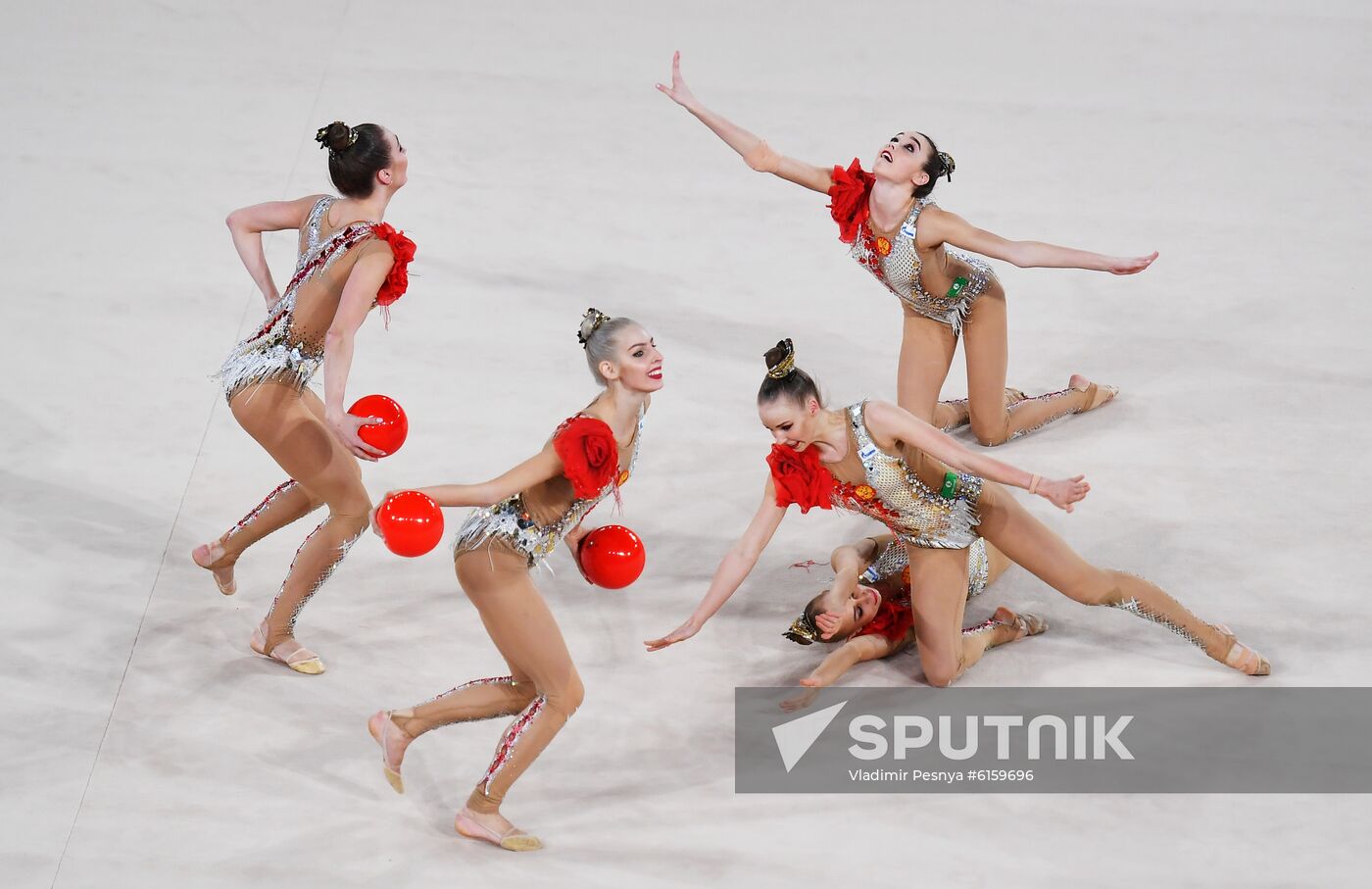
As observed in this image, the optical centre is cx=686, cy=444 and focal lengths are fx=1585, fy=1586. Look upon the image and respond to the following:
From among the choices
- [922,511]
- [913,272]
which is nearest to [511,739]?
[922,511]

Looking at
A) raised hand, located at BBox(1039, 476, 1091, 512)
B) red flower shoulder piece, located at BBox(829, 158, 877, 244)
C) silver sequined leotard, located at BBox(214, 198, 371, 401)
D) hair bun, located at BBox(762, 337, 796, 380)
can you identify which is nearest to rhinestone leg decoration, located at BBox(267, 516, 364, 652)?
silver sequined leotard, located at BBox(214, 198, 371, 401)

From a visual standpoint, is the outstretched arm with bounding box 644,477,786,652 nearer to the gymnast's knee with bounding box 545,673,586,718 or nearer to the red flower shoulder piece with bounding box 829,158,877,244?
the gymnast's knee with bounding box 545,673,586,718

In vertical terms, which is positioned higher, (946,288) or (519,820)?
(946,288)

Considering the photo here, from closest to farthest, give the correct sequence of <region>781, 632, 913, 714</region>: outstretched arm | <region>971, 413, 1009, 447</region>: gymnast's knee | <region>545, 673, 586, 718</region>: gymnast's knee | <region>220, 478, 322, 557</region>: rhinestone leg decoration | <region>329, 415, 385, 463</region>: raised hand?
1. <region>545, 673, 586, 718</region>: gymnast's knee
2. <region>329, 415, 385, 463</region>: raised hand
3. <region>781, 632, 913, 714</region>: outstretched arm
4. <region>220, 478, 322, 557</region>: rhinestone leg decoration
5. <region>971, 413, 1009, 447</region>: gymnast's knee

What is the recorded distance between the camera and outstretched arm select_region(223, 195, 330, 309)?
14.9 ft

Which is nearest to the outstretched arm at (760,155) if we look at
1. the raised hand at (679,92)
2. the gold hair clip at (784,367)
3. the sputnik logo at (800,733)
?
the raised hand at (679,92)

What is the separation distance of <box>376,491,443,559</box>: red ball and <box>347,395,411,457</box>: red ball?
0.41 m

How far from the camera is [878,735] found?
4430mm

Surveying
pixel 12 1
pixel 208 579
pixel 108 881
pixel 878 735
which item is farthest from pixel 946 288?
pixel 12 1

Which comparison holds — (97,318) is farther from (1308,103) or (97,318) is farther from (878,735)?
(1308,103)

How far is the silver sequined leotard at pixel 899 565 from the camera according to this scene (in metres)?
4.77

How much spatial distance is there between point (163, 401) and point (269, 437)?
158 cm

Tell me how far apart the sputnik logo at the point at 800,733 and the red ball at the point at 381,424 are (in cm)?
133

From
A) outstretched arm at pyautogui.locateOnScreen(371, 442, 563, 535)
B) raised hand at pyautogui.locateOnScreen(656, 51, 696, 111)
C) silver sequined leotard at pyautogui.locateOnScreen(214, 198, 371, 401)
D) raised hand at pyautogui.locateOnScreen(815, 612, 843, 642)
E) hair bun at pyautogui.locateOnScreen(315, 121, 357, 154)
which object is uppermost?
raised hand at pyautogui.locateOnScreen(656, 51, 696, 111)
